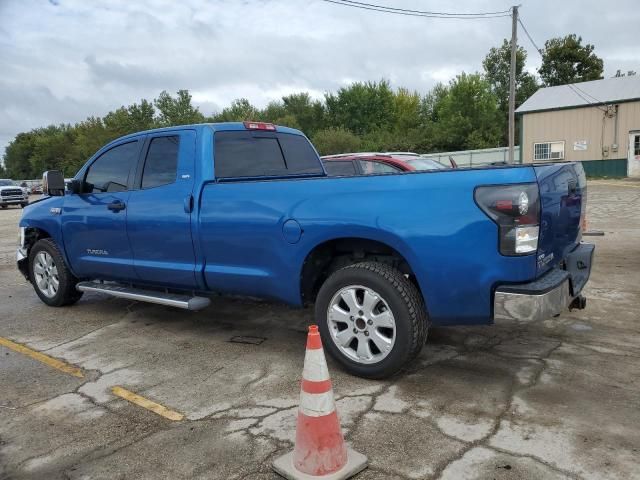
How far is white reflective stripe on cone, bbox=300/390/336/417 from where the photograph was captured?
8.68ft

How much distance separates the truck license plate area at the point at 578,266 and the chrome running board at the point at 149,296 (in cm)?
289

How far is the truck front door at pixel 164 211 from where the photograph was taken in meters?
4.65

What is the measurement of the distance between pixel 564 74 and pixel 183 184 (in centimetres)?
5375

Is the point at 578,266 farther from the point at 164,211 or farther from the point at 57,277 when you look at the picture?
the point at 57,277

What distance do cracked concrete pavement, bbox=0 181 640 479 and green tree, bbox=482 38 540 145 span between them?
165 feet

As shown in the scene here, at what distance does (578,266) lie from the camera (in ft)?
13.2

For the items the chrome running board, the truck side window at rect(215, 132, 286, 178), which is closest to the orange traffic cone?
the chrome running board

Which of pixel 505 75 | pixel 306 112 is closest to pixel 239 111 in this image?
pixel 306 112

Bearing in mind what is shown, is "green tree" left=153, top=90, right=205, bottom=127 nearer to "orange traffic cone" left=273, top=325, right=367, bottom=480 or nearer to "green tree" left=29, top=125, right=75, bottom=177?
"green tree" left=29, top=125, right=75, bottom=177

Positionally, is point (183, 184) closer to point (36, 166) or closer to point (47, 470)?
point (47, 470)

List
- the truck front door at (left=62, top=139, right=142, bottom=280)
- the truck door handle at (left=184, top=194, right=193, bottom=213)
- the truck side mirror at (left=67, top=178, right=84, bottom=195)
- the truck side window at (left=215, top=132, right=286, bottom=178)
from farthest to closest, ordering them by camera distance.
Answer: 1. the truck side mirror at (left=67, top=178, right=84, bottom=195)
2. the truck front door at (left=62, top=139, right=142, bottom=280)
3. the truck side window at (left=215, top=132, right=286, bottom=178)
4. the truck door handle at (left=184, top=194, right=193, bottom=213)

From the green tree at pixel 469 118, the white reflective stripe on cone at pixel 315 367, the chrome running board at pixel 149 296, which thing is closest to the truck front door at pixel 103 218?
the chrome running board at pixel 149 296

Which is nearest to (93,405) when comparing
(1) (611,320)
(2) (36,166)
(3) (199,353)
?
(3) (199,353)

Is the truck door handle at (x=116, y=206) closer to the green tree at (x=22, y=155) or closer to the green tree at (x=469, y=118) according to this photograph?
the green tree at (x=469, y=118)
